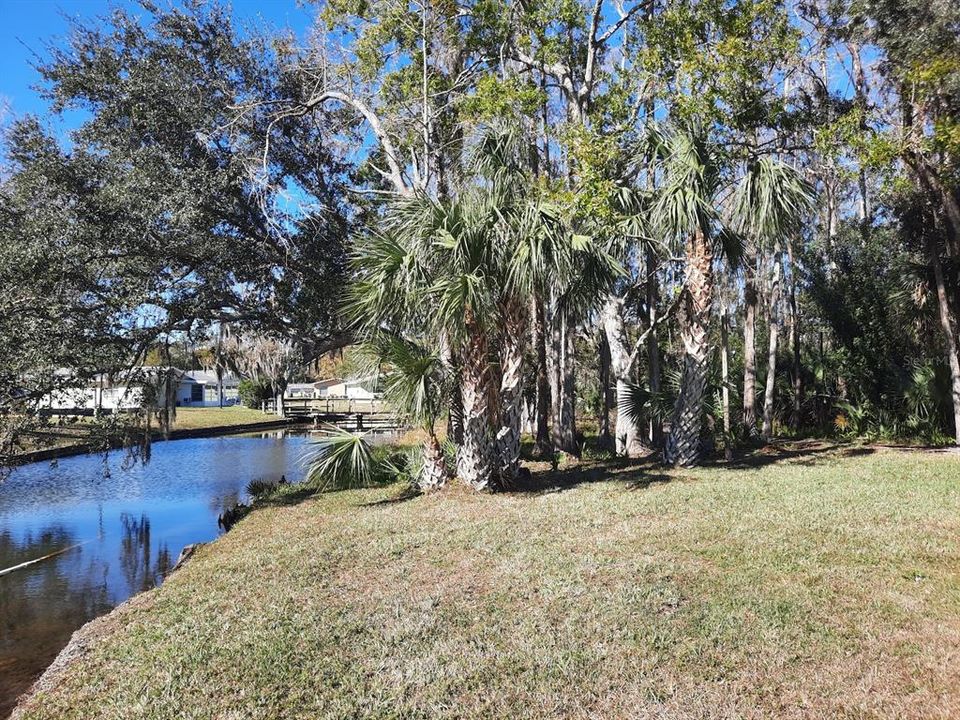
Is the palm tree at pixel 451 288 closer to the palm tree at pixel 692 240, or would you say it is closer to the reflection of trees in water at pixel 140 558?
the palm tree at pixel 692 240

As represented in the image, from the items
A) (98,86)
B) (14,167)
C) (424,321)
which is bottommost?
(424,321)

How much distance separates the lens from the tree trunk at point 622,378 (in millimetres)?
13695

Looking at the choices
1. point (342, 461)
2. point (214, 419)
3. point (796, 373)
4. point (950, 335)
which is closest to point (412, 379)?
point (342, 461)

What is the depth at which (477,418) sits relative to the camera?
10195mm

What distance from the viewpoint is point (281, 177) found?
15.2 metres

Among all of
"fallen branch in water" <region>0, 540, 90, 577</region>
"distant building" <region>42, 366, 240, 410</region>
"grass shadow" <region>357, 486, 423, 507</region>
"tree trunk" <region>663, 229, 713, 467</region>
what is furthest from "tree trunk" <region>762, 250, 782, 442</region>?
"fallen branch in water" <region>0, 540, 90, 577</region>

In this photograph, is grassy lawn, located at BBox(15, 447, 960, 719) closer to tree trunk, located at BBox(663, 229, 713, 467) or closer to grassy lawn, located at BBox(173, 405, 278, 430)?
tree trunk, located at BBox(663, 229, 713, 467)

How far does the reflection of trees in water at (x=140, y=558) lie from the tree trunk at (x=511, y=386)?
5110 millimetres

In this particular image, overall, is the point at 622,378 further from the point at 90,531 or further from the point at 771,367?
the point at 90,531

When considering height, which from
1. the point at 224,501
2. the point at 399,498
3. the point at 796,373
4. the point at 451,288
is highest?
the point at 451,288

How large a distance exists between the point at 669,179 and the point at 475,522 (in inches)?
273

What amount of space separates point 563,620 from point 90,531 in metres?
10.8

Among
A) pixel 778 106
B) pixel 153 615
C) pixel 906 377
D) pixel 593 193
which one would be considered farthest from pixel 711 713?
pixel 906 377

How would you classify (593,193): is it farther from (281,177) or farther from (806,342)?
(806,342)
